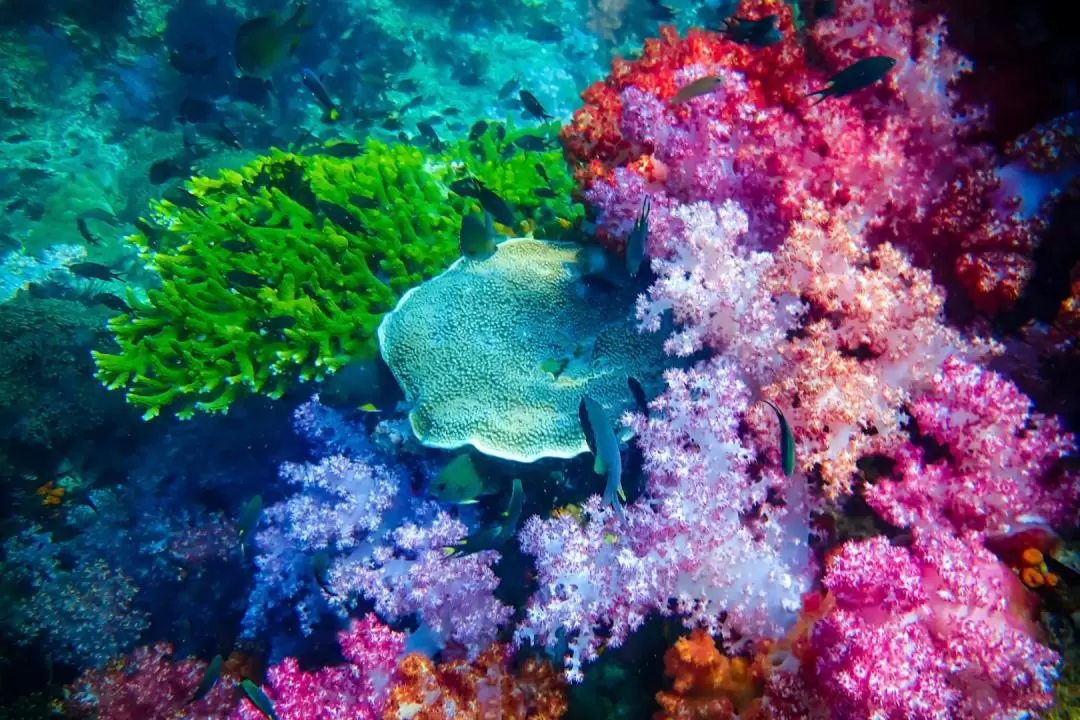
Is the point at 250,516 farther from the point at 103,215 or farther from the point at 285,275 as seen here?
the point at 103,215

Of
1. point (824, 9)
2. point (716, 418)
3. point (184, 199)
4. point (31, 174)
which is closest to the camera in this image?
point (716, 418)

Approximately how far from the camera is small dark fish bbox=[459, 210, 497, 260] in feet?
12.0

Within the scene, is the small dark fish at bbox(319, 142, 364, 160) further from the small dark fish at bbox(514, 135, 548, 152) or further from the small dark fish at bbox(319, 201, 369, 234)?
the small dark fish at bbox(514, 135, 548, 152)

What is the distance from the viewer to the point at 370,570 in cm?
365

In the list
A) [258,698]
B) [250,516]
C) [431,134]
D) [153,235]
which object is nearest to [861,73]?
[250,516]

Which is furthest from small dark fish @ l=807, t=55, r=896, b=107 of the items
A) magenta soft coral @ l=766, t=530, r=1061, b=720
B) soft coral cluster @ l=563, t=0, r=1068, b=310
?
magenta soft coral @ l=766, t=530, r=1061, b=720

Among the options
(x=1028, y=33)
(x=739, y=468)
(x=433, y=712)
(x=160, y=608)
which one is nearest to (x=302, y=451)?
(x=160, y=608)

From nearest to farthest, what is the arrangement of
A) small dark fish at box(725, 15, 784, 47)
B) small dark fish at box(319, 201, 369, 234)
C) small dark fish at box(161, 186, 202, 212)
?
small dark fish at box(725, 15, 784, 47) → small dark fish at box(319, 201, 369, 234) → small dark fish at box(161, 186, 202, 212)

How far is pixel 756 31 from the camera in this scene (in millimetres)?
3453

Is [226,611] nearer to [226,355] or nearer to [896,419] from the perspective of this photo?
[226,355]

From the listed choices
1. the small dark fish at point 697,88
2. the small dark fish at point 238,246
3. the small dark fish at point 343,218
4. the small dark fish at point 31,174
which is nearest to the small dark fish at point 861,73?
the small dark fish at point 697,88

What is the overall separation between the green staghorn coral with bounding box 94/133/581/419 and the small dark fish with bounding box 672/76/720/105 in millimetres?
1175

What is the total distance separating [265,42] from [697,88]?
3600 millimetres

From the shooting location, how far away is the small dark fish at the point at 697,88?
3141 mm
